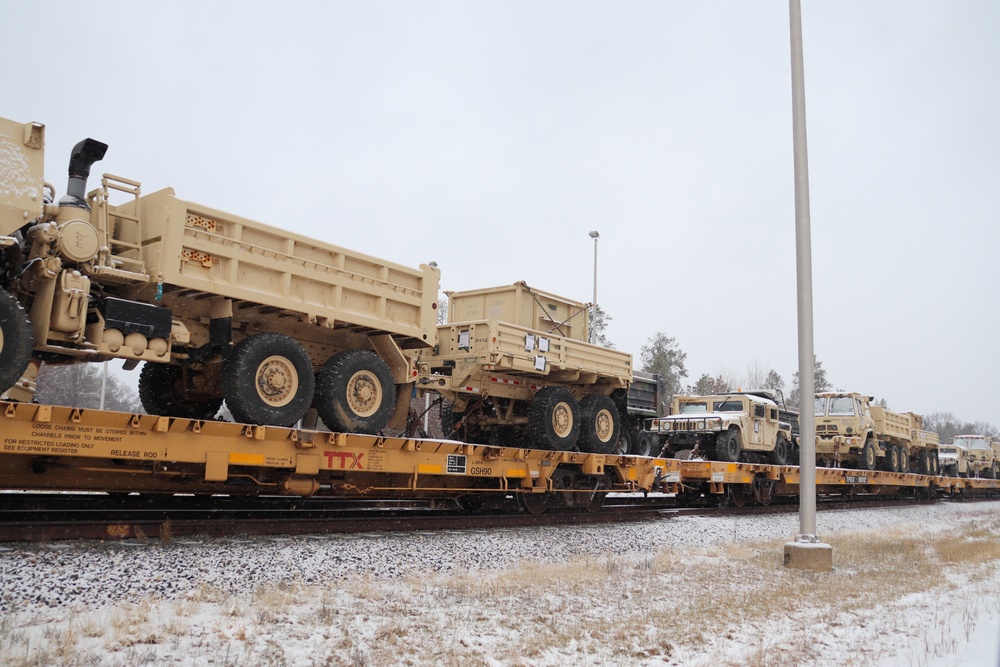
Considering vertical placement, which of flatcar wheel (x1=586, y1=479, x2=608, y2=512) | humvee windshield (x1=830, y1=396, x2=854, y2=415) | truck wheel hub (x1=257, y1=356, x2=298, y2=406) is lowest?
flatcar wheel (x1=586, y1=479, x2=608, y2=512)

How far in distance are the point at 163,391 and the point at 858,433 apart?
19.6 m

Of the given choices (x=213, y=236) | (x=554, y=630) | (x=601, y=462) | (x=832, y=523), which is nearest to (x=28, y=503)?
(x=213, y=236)

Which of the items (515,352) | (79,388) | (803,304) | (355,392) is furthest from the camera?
(79,388)

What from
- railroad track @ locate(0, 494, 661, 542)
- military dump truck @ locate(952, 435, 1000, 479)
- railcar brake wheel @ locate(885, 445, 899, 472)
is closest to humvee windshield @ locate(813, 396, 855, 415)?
railcar brake wheel @ locate(885, 445, 899, 472)

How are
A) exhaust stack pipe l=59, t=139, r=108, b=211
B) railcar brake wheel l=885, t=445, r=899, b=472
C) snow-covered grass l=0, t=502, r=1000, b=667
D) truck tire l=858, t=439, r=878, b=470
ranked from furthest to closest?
railcar brake wheel l=885, t=445, r=899, b=472 < truck tire l=858, t=439, r=878, b=470 < exhaust stack pipe l=59, t=139, r=108, b=211 < snow-covered grass l=0, t=502, r=1000, b=667

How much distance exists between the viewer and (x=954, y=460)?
3275 cm

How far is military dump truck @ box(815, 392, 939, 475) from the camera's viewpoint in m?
22.4

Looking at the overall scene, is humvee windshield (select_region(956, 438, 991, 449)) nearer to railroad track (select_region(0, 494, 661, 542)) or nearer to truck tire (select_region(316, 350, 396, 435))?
railroad track (select_region(0, 494, 661, 542))

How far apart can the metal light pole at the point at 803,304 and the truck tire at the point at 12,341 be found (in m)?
7.86

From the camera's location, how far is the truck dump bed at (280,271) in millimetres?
7312

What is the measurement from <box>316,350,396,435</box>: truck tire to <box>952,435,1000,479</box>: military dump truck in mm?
35828

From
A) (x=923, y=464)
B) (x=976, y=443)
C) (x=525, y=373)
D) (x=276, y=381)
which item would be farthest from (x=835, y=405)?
(x=976, y=443)

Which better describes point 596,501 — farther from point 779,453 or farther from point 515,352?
point 779,453

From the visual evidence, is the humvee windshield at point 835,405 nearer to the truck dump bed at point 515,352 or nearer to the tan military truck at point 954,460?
the tan military truck at point 954,460
